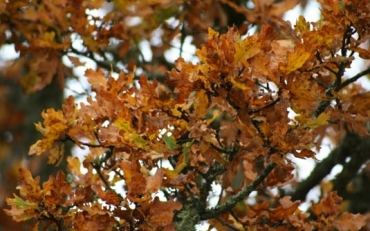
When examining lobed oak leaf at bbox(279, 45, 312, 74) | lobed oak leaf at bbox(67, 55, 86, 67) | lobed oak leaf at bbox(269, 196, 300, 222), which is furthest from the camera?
lobed oak leaf at bbox(67, 55, 86, 67)

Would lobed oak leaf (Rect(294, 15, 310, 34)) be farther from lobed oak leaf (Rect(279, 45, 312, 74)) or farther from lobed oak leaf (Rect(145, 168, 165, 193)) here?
lobed oak leaf (Rect(145, 168, 165, 193))

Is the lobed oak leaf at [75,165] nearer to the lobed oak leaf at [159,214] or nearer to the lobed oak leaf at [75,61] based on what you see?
the lobed oak leaf at [75,61]

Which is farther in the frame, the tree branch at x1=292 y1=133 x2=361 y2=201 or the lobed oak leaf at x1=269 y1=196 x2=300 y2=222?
the tree branch at x1=292 y1=133 x2=361 y2=201

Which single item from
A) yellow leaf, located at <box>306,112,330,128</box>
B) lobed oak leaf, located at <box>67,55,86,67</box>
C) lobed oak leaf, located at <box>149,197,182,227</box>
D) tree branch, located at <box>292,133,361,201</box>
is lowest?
lobed oak leaf, located at <box>149,197,182,227</box>

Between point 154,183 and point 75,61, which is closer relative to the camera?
point 154,183

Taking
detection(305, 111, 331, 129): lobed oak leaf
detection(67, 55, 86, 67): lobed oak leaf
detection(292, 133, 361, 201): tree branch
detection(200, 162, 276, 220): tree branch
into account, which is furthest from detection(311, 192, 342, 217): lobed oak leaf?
detection(67, 55, 86, 67): lobed oak leaf

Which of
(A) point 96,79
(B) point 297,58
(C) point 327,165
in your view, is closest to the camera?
(B) point 297,58

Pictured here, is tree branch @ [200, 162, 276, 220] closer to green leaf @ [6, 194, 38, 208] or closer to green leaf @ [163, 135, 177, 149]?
green leaf @ [163, 135, 177, 149]

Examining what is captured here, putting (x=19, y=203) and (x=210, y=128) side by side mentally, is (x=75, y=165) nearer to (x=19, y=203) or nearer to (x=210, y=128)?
(x=19, y=203)

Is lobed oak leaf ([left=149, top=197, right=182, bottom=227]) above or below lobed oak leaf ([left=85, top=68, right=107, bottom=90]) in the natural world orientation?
below

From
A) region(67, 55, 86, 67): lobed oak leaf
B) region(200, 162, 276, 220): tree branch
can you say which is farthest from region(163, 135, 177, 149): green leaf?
region(67, 55, 86, 67): lobed oak leaf

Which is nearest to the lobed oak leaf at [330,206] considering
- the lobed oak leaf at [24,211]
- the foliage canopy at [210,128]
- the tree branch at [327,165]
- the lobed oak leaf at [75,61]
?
the foliage canopy at [210,128]

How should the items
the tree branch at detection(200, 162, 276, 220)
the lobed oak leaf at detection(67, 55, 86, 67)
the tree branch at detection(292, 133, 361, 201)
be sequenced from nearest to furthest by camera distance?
the tree branch at detection(200, 162, 276, 220)
the lobed oak leaf at detection(67, 55, 86, 67)
the tree branch at detection(292, 133, 361, 201)

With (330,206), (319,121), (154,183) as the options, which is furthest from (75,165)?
(319,121)
